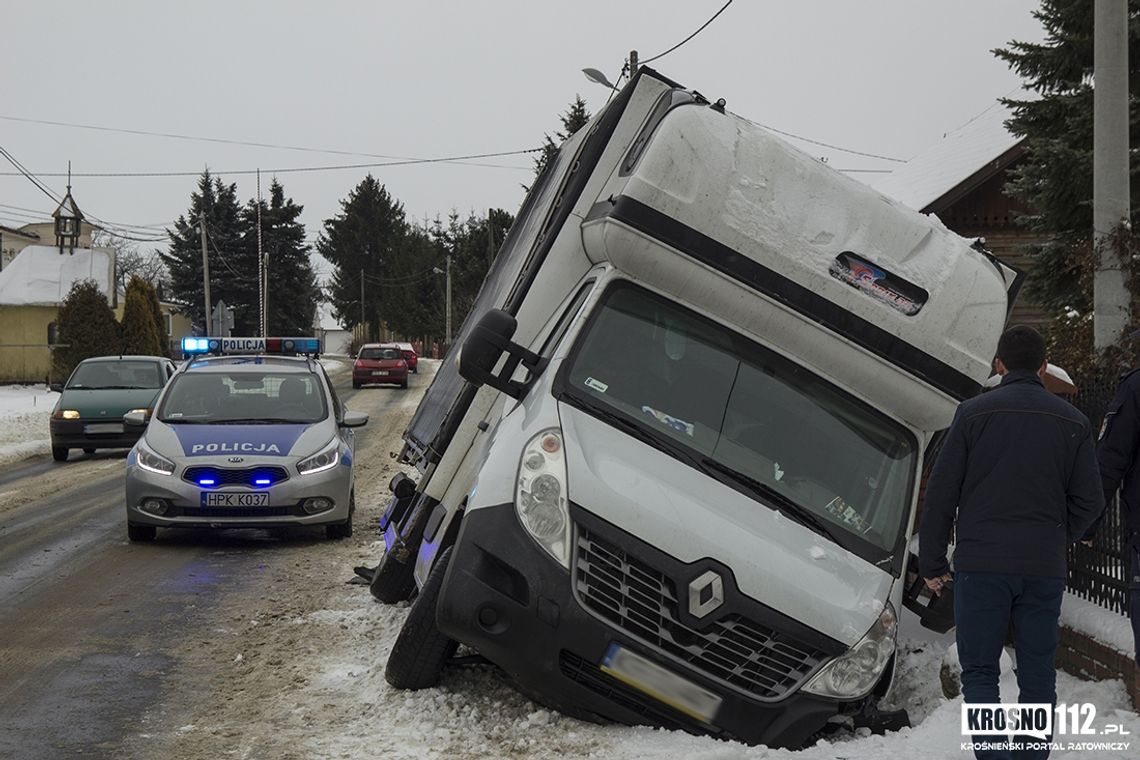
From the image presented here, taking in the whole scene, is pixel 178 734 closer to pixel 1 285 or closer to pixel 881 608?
pixel 881 608

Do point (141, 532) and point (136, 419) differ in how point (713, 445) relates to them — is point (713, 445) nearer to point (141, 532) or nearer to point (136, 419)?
point (141, 532)

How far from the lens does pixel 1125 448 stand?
5629 millimetres

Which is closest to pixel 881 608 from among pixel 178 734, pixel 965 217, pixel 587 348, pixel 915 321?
pixel 915 321

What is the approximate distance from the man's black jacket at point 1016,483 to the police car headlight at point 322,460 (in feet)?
24.1

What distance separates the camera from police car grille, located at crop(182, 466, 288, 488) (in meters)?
11.4

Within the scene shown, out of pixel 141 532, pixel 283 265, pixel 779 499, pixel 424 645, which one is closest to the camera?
pixel 779 499

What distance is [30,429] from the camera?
28.9 m

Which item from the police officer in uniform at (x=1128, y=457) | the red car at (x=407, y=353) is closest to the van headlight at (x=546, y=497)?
the police officer in uniform at (x=1128, y=457)

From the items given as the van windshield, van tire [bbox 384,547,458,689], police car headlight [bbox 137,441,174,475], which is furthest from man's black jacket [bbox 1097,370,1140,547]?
police car headlight [bbox 137,441,174,475]

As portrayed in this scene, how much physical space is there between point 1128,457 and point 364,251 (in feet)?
367

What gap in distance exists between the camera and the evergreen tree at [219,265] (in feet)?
282

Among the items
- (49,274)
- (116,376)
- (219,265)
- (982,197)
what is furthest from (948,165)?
(219,265)

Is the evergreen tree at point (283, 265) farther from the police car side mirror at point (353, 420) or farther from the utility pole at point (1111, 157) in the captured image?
the utility pole at point (1111, 157)

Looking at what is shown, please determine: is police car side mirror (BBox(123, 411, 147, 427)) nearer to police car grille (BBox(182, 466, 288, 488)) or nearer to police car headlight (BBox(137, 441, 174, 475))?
police car headlight (BBox(137, 441, 174, 475))
